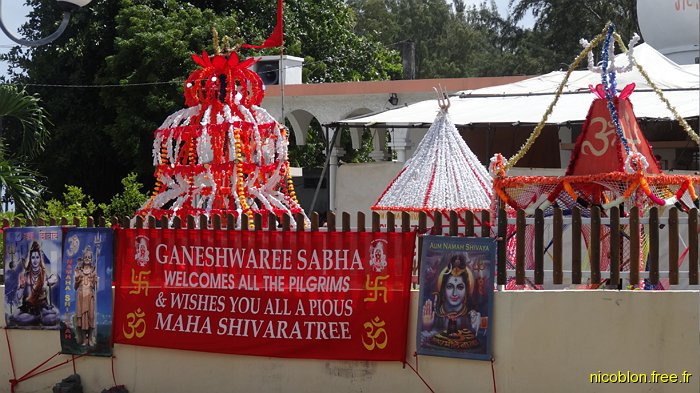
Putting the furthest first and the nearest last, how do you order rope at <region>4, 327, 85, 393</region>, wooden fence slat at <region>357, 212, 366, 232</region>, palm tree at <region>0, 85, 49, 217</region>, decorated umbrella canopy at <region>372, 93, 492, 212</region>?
palm tree at <region>0, 85, 49, 217</region>
decorated umbrella canopy at <region>372, 93, 492, 212</region>
rope at <region>4, 327, 85, 393</region>
wooden fence slat at <region>357, 212, 366, 232</region>

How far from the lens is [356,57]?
35.8m

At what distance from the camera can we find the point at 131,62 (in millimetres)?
31188

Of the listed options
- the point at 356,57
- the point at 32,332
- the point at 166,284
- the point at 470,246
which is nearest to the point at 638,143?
the point at 470,246

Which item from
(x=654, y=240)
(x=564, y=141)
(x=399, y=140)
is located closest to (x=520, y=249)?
(x=654, y=240)

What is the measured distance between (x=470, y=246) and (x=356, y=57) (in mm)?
27637

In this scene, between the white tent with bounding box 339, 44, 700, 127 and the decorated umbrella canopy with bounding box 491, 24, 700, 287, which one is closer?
the decorated umbrella canopy with bounding box 491, 24, 700, 287

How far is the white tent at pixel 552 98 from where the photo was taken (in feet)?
51.8

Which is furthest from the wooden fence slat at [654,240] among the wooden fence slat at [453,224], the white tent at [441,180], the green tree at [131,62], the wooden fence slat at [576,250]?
the green tree at [131,62]

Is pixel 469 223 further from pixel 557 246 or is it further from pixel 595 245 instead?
pixel 595 245

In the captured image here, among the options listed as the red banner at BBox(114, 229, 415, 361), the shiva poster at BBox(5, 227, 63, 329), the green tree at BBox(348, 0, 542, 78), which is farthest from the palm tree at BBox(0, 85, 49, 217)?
the green tree at BBox(348, 0, 542, 78)

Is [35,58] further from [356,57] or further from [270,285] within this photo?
[270,285]

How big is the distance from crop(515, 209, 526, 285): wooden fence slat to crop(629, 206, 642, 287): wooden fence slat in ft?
2.77

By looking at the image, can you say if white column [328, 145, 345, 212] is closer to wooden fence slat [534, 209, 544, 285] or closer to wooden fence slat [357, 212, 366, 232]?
wooden fence slat [357, 212, 366, 232]

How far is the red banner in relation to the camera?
894 centimetres
